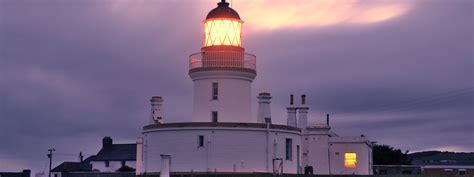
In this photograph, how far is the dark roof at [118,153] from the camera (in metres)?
81.1

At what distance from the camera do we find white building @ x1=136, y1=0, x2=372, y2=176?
41.3 metres

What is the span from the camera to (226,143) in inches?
1625

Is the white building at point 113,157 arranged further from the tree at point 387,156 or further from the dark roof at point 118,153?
the tree at point 387,156

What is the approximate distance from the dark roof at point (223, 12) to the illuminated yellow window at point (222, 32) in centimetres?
24

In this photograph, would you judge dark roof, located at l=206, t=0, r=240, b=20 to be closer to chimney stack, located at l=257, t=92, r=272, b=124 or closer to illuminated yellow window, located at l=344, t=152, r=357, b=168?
chimney stack, located at l=257, t=92, r=272, b=124

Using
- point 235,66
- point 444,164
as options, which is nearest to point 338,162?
point 235,66

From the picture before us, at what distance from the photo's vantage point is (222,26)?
44.0m

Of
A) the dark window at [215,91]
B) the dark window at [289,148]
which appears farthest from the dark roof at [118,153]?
the dark window at [289,148]

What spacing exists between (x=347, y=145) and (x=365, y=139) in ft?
3.62

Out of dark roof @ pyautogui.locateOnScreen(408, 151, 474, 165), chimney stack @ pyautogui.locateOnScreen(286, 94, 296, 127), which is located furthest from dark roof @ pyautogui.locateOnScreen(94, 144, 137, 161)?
chimney stack @ pyautogui.locateOnScreen(286, 94, 296, 127)

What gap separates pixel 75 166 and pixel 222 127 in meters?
46.3

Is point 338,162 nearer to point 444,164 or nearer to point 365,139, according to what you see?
point 365,139

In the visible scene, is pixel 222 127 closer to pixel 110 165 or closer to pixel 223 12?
pixel 223 12

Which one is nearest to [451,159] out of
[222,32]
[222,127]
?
[222,32]
